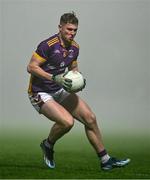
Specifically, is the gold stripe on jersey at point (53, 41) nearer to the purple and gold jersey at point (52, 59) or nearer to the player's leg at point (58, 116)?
the purple and gold jersey at point (52, 59)

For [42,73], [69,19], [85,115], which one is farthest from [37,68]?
[85,115]

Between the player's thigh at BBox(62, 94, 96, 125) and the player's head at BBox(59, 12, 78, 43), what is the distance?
3.34 ft

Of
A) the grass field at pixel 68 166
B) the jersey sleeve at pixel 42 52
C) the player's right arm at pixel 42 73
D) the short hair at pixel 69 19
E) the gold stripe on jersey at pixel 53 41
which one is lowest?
the grass field at pixel 68 166

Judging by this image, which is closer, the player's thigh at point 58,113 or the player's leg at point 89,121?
the player's thigh at point 58,113

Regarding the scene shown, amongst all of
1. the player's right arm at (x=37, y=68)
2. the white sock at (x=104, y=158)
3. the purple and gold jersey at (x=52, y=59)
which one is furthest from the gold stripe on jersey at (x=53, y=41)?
the white sock at (x=104, y=158)

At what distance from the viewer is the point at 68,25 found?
12016 mm

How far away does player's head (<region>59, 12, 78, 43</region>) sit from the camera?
39.4 feet

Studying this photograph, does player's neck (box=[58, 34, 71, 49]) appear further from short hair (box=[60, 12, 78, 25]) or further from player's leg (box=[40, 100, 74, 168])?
player's leg (box=[40, 100, 74, 168])

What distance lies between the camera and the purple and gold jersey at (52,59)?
39.5ft

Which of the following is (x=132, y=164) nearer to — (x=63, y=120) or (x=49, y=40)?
(x=63, y=120)

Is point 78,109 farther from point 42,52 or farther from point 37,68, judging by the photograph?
point 42,52

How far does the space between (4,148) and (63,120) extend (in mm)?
6238

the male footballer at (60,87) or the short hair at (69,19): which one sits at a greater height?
the short hair at (69,19)

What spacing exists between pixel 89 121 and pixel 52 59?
3.95 feet
